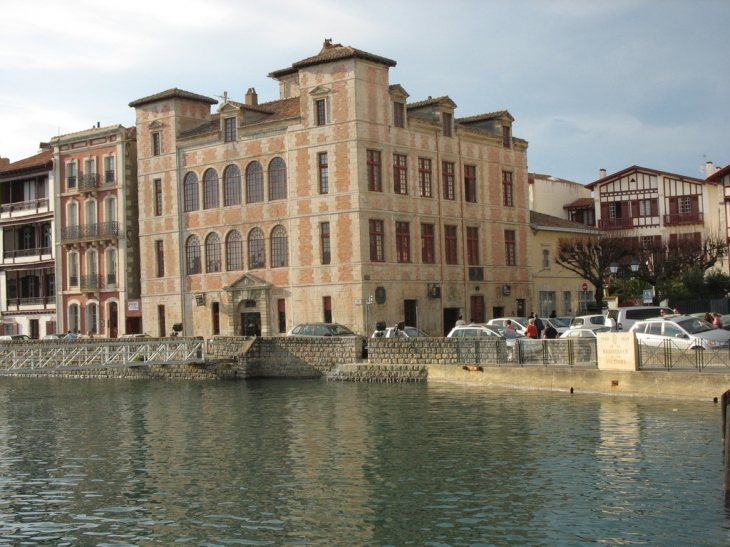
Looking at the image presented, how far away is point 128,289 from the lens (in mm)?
58062

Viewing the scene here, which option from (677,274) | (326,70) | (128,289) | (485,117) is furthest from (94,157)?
(677,274)

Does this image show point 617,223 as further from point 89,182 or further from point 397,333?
point 89,182

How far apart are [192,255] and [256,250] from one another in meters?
4.74

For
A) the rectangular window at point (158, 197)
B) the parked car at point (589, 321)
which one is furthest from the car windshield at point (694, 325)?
the rectangular window at point (158, 197)

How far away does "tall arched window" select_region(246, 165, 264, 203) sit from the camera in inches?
2010

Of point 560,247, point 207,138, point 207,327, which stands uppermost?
point 207,138

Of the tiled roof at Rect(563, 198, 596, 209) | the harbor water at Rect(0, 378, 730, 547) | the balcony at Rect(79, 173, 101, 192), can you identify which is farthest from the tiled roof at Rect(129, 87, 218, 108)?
the tiled roof at Rect(563, 198, 596, 209)

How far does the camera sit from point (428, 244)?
51.0 m

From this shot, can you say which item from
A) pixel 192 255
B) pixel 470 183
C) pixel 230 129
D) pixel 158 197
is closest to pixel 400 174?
pixel 470 183

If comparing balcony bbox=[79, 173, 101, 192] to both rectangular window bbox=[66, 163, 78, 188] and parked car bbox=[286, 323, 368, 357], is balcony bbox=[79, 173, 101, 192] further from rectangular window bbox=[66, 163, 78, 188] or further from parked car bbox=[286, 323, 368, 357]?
parked car bbox=[286, 323, 368, 357]

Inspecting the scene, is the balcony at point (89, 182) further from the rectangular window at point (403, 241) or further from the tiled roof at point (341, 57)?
the rectangular window at point (403, 241)

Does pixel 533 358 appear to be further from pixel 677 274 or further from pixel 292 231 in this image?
pixel 677 274

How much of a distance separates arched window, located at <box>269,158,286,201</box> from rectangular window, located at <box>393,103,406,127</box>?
600 centimetres

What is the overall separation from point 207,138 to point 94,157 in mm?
10173
